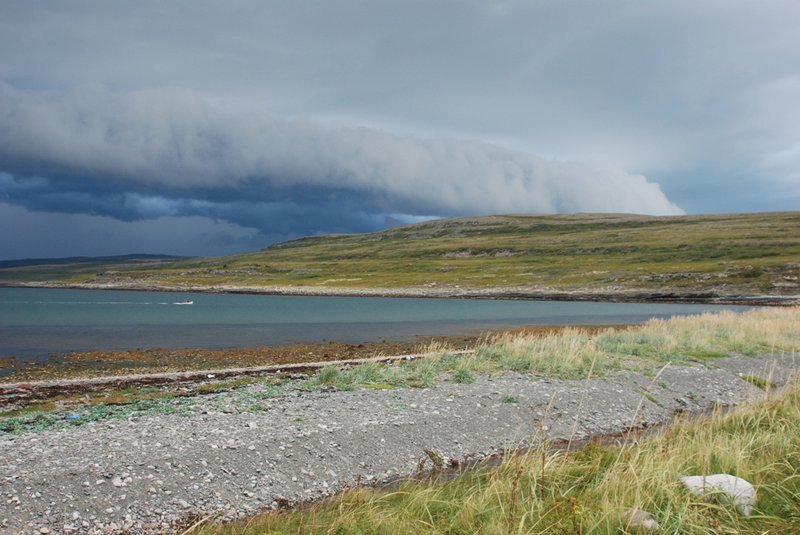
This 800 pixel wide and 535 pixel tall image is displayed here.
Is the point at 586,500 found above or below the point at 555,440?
above

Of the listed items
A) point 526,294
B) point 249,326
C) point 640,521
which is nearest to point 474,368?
point 640,521

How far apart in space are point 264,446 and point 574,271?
5010 inches

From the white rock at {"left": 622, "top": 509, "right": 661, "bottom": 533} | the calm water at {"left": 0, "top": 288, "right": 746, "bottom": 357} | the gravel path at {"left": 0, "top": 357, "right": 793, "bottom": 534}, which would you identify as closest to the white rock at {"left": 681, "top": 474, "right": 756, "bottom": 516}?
the white rock at {"left": 622, "top": 509, "right": 661, "bottom": 533}

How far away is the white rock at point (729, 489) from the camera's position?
784cm

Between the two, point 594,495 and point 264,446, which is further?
point 264,446

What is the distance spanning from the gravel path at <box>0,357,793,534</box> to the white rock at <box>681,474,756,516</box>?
5.49 ft

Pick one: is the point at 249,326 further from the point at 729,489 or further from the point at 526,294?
the point at 526,294

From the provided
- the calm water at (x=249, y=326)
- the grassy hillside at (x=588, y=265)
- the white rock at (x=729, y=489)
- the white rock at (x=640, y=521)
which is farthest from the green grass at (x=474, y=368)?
the grassy hillside at (x=588, y=265)

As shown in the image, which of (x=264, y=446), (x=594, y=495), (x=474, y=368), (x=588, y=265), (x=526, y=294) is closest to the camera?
(x=594, y=495)

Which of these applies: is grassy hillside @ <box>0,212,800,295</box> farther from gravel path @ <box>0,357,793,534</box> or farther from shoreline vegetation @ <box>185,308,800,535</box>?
shoreline vegetation @ <box>185,308,800,535</box>

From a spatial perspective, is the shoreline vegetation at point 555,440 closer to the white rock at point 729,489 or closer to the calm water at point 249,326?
the white rock at point 729,489

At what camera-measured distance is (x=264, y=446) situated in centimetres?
1338

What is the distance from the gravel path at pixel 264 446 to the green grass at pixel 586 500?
35.1 inches

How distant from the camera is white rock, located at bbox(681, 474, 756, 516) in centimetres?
784
